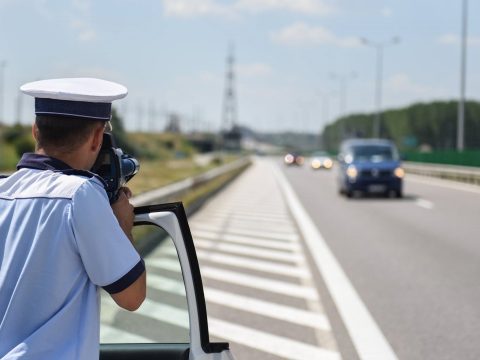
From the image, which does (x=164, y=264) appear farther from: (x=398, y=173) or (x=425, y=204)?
(x=398, y=173)

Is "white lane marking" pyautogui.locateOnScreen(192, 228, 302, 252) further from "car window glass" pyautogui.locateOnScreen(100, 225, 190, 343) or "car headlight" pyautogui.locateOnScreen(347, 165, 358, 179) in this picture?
"car headlight" pyautogui.locateOnScreen(347, 165, 358, 179)

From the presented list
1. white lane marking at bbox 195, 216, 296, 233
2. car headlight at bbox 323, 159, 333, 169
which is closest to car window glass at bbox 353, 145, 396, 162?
white lane marking at bbox 195, 216, 296, 233

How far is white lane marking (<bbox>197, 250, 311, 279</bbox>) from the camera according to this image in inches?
400

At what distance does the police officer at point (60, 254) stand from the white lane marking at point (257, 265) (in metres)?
7.90

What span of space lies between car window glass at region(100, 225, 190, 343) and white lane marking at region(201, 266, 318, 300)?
54 centimetres

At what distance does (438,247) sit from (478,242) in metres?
1.02

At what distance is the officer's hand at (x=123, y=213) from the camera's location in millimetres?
2229

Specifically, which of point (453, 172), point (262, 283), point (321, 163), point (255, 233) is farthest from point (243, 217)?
point (321, 163)

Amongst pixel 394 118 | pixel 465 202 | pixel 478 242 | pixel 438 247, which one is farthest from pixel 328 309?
pixel 394 118

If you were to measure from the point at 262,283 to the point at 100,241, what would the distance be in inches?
293

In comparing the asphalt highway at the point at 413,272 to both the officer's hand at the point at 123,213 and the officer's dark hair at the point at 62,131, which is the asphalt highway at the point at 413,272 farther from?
the officer's dark hair at the point at 62,131

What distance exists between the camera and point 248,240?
46.1ft

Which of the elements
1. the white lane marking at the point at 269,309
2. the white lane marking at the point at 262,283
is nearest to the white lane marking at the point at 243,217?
the white lane marking at the point at 262,283

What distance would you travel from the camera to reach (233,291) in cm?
881
